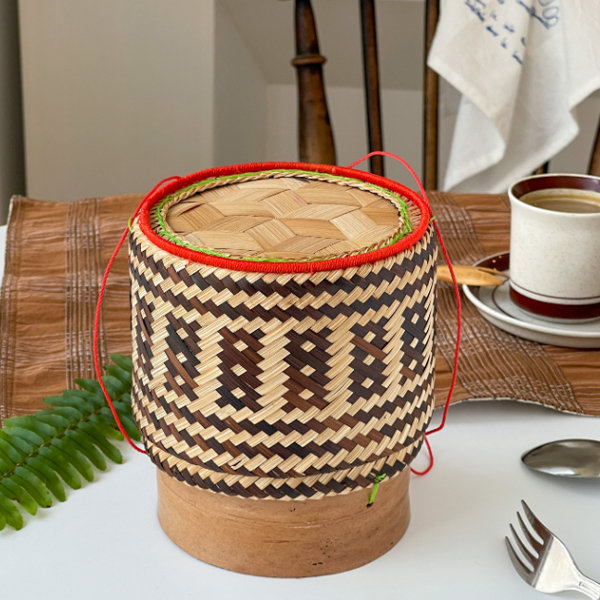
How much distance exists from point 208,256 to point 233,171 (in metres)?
0.13

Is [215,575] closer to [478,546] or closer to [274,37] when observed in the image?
[478,546]

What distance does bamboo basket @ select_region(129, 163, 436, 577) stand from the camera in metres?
0.44

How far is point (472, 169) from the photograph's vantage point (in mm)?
1584

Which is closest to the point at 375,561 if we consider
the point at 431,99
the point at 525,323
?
the point at 525,323

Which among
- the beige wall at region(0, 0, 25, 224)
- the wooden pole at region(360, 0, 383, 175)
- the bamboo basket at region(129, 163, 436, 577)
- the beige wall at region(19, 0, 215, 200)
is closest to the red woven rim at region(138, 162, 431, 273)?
the bamboo basket at region(129, 163, 436, 577)

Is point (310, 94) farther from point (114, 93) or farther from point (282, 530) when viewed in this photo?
point (282, 530)

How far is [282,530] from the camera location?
1.58 ft

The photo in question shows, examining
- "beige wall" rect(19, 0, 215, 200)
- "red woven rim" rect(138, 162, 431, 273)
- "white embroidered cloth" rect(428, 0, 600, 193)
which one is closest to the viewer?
"red woven rim" rect(138, 162, 431, 273)

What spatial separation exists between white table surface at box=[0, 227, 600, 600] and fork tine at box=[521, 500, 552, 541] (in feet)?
0.07

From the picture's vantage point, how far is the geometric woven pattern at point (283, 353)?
17.1 inches

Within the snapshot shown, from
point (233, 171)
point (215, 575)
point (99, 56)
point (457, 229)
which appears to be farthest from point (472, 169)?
point (215, 575)

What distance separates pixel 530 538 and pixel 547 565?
2 cm

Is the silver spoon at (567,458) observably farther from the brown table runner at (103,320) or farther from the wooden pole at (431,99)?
the wooden pole at (431,99)

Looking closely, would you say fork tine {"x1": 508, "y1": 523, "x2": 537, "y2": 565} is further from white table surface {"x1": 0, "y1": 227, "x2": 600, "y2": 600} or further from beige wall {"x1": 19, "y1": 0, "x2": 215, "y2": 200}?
beige wall {"x1": 19, "y1": 0, "x2": 215, "y2": 200}
